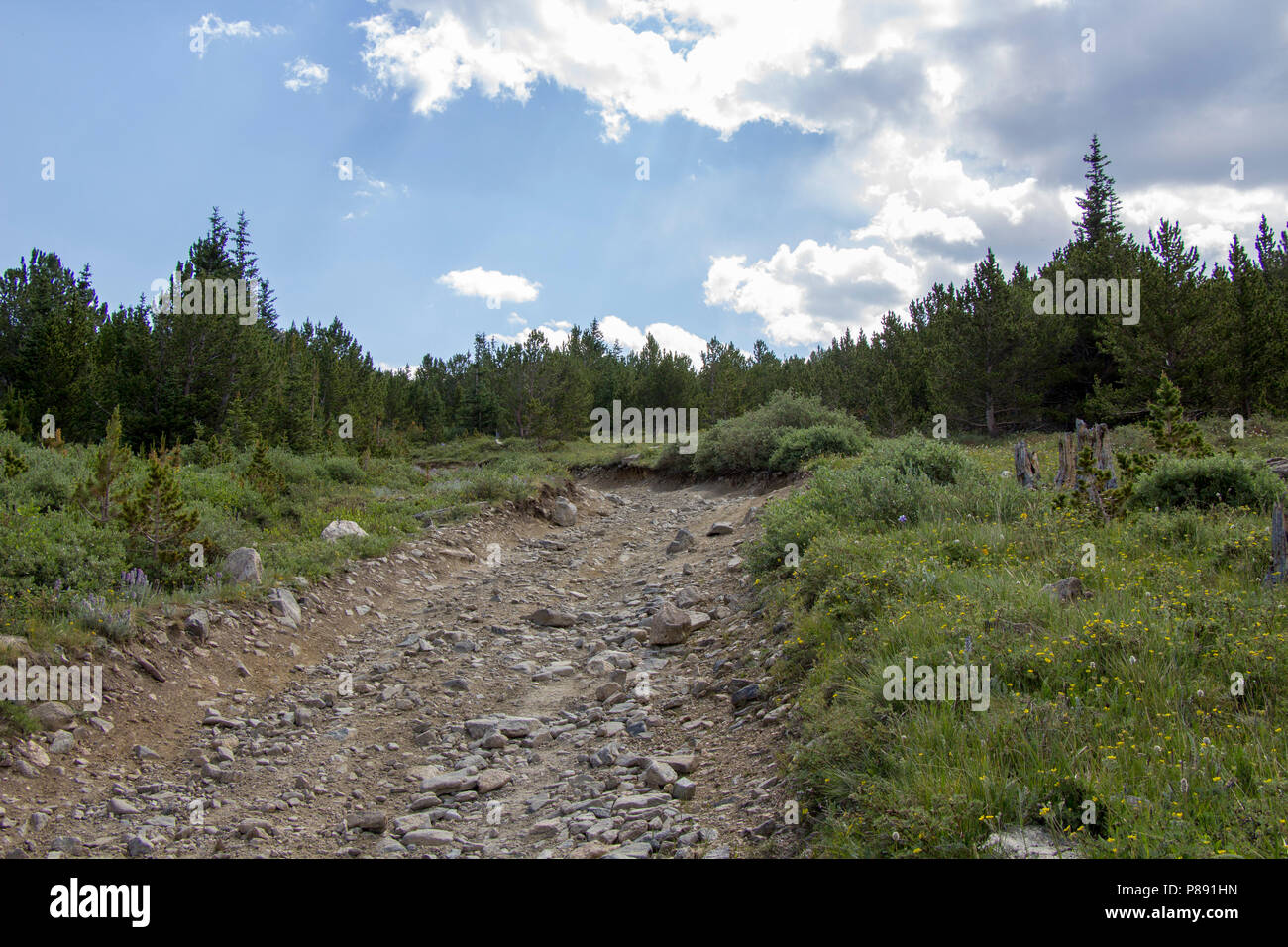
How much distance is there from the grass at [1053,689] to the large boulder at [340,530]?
7337mm

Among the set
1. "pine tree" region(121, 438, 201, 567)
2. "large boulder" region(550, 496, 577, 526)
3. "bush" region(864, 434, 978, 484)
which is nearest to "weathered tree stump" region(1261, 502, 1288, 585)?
"bush" region(864, 434, 978, 484)

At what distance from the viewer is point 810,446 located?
21.4 m

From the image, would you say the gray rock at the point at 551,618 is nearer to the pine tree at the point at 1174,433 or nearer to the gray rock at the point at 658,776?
the gray rock at the point at 658,776

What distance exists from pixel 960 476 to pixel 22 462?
1466 centimetres

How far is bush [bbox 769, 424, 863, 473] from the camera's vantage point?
2123cm

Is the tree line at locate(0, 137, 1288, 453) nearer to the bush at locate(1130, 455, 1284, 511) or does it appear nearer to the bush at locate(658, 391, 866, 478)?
the bush at locate(658, 391, 866, 478)

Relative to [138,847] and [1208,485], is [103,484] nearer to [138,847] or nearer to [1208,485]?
[138,847]

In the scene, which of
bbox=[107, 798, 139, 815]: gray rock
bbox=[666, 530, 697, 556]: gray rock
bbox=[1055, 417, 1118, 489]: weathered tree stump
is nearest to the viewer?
bbox=[107, 798, 139, 815]: gray rock

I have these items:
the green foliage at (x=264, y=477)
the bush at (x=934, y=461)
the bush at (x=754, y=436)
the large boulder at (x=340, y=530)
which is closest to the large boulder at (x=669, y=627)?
the bush at (x=934, y=461)

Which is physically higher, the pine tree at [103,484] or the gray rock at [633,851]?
the pine tree at [103,484]

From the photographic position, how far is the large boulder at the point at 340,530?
11.1 meters

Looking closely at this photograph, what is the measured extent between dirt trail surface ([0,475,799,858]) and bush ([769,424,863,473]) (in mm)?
11948
